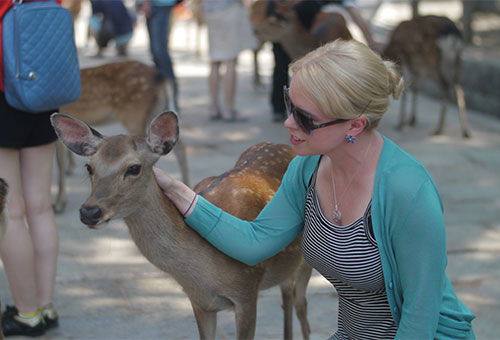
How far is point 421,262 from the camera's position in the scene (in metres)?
2.32

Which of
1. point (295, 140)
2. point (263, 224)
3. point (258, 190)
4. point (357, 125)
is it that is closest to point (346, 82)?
point (357, 125)

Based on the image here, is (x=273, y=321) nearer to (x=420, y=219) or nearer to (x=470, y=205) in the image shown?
(x=420, y=219)

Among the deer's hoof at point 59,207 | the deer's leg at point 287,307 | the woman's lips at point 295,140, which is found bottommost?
Answer: the deer's hoof at point 59,207

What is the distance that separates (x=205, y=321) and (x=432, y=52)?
582 cm

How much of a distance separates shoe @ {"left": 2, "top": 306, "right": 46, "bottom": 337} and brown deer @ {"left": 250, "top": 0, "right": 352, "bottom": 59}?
4.62 metres

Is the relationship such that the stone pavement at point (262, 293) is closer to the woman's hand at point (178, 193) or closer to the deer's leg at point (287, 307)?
the deer's leg at point (287, 307)

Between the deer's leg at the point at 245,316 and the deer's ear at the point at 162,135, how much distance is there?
68cm

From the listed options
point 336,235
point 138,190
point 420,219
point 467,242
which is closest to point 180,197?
point 138,190

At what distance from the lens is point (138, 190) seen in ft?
9.19

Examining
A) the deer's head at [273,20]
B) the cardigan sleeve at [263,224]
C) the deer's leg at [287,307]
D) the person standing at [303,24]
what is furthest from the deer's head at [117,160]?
the deer's head at [273,20]

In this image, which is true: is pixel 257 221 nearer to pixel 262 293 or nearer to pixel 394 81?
pixel 394 81

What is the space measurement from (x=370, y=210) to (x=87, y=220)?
3.13ft

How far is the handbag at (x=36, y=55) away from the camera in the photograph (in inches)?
135

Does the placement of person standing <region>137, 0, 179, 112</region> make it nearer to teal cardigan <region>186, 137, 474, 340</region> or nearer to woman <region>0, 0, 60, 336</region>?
woman <region>0, 0, 60, 336</region>
